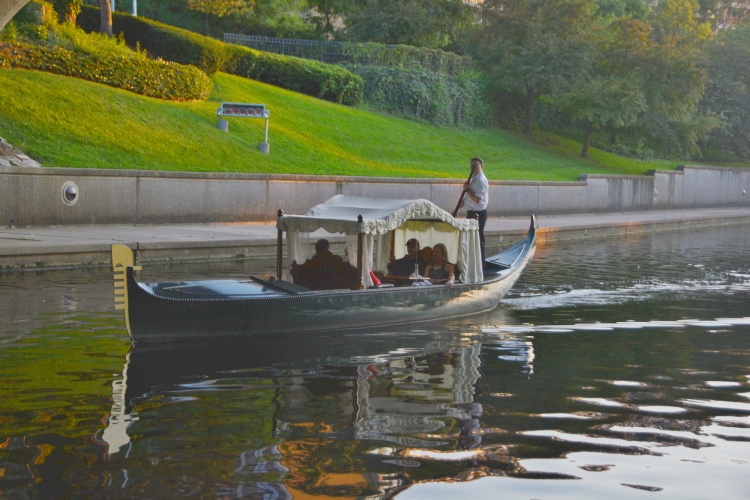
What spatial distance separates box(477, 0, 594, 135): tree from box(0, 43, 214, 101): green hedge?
1768 centimetres

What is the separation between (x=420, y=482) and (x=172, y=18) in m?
44.5

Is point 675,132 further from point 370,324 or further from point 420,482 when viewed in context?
point 420,482

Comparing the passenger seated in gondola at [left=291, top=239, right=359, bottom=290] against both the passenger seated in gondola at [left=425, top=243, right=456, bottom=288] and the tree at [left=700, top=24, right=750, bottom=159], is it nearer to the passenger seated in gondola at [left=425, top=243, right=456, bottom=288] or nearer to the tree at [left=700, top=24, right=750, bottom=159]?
the passenger seated in gondola at [left=425, top=243, right=456, bottom=288]

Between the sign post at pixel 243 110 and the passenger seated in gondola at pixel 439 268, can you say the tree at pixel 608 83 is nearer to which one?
the sign post at pixel 243 110

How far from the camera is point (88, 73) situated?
2719cm

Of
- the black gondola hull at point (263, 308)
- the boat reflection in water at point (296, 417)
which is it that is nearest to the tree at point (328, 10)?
the black gondola hull at point (263, 308)

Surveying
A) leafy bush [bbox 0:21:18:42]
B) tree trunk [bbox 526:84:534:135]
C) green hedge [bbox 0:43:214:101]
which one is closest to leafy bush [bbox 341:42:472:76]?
tree trunk [bbox 526:84:534:135]

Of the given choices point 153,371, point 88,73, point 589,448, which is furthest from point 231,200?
point 589,448

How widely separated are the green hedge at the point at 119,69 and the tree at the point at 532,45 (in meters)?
17.7

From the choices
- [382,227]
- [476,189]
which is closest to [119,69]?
[476,189]

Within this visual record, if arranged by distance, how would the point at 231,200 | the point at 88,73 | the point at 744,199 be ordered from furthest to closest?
the point at 744,199
the point at 88,73
the point at 231,200

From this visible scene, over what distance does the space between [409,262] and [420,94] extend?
28997mm

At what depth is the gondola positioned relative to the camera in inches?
422

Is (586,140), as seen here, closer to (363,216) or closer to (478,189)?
(478,189)
